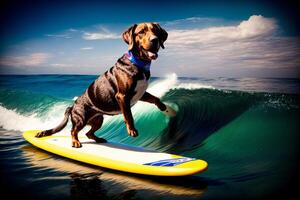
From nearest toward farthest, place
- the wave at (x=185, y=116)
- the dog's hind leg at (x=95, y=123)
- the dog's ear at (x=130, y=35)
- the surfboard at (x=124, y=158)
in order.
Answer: the surfboard at (x=124, y=158) → the dog's ear at (x=130, y=35) → the dog's hind leg at (x=95, y=123) → the wave at (x=185, y=116)

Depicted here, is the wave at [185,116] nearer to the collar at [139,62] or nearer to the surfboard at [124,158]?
the surfboard at [124,158]

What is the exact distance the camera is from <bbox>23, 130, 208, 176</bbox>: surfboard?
4.14 m

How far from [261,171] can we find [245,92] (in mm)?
4342

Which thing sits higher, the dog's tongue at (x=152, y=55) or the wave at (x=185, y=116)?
the dog's tongue at (x=152, y=55)

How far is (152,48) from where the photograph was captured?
4.21 metres

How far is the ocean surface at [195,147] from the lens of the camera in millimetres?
3990

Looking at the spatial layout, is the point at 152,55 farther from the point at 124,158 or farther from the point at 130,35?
the point at 124,158

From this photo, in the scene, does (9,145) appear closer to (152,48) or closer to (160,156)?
(160,156)

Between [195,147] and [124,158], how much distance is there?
2.27m

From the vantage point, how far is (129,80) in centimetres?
444

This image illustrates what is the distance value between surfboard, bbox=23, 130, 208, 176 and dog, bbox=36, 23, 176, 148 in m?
0.50

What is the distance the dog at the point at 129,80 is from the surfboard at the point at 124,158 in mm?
504

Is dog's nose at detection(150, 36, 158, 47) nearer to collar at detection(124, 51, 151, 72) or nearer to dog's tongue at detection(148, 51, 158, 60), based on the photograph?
dog's tongue at detection(148, 51, 158, 60)

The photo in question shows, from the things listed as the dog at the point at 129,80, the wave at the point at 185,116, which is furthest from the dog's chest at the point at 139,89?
the wave at the point at 185,116
